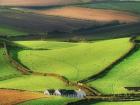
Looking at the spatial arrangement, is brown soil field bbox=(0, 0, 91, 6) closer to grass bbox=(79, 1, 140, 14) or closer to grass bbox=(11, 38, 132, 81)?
grass bbox=(79, 1, 140, 14)

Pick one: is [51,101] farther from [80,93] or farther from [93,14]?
[93,14]

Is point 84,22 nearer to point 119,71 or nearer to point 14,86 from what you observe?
point 119,71

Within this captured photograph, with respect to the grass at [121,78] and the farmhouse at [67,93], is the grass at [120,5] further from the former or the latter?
the farmhouse at [67,93]

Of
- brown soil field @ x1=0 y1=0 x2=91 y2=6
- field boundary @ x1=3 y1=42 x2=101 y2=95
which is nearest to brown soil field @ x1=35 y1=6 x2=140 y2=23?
brown soil field @ x1=0 y1=0 x2=91 y2=6

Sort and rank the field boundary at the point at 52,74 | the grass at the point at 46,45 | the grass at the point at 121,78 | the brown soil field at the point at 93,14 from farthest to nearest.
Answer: the brown soil field at the point at 93,14 → the grass at the point at 46,45 → the grass at the point at 121,78 → the field boundary at the point at 52,74

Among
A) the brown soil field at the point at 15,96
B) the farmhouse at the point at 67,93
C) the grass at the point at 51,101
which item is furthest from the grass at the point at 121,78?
the brown soil field at the point at 15,96

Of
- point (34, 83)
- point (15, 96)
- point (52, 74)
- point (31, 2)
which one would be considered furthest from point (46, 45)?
point (31, 2)

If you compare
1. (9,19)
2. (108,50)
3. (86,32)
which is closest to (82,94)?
(108,50)
